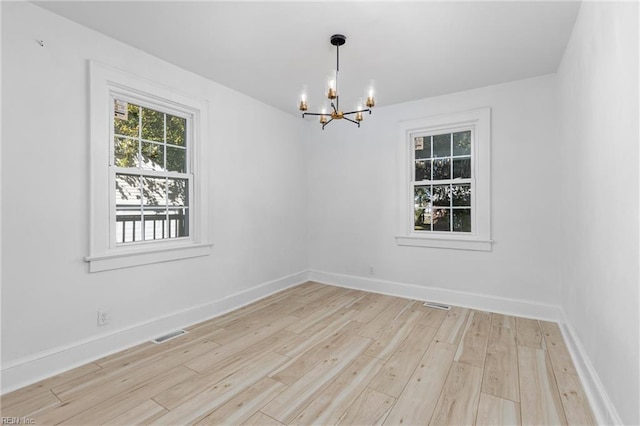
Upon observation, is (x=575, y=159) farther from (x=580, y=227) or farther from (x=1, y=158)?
(x=1, y=158)

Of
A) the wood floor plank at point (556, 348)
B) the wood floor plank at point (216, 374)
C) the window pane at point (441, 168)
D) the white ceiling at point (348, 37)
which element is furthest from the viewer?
the window pane at point (441, 168)

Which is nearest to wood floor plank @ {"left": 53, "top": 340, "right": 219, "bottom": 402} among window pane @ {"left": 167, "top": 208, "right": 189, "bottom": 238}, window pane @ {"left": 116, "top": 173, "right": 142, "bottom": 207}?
window pane @ {"left": 167, "top": 208, "right": 189, "bottom": 238}

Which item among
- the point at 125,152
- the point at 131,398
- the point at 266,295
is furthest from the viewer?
the point at 266,295

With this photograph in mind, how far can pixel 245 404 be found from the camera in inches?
77.0

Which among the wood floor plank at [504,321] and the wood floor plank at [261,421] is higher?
the wood floor plank at [504,321]

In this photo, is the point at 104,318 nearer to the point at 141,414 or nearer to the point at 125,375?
the point at 125,375

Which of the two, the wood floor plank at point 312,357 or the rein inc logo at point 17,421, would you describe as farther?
the wood floor plank at point 312,357

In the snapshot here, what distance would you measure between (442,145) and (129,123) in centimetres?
359

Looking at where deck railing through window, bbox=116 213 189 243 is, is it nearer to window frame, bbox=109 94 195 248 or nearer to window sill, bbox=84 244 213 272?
window frame, bbox=109 94 195 248

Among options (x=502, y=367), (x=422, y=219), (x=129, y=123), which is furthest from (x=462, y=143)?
(x=129, y=123)

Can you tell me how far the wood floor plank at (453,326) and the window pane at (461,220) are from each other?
3.22ft

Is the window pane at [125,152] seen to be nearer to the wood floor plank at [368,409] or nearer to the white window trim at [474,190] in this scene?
the wood floor plank at [368,409]

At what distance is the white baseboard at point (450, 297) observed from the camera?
3.39 metres

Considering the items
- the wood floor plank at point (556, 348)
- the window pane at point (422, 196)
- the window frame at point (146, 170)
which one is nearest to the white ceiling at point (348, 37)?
the window frame at point (146, 170)
